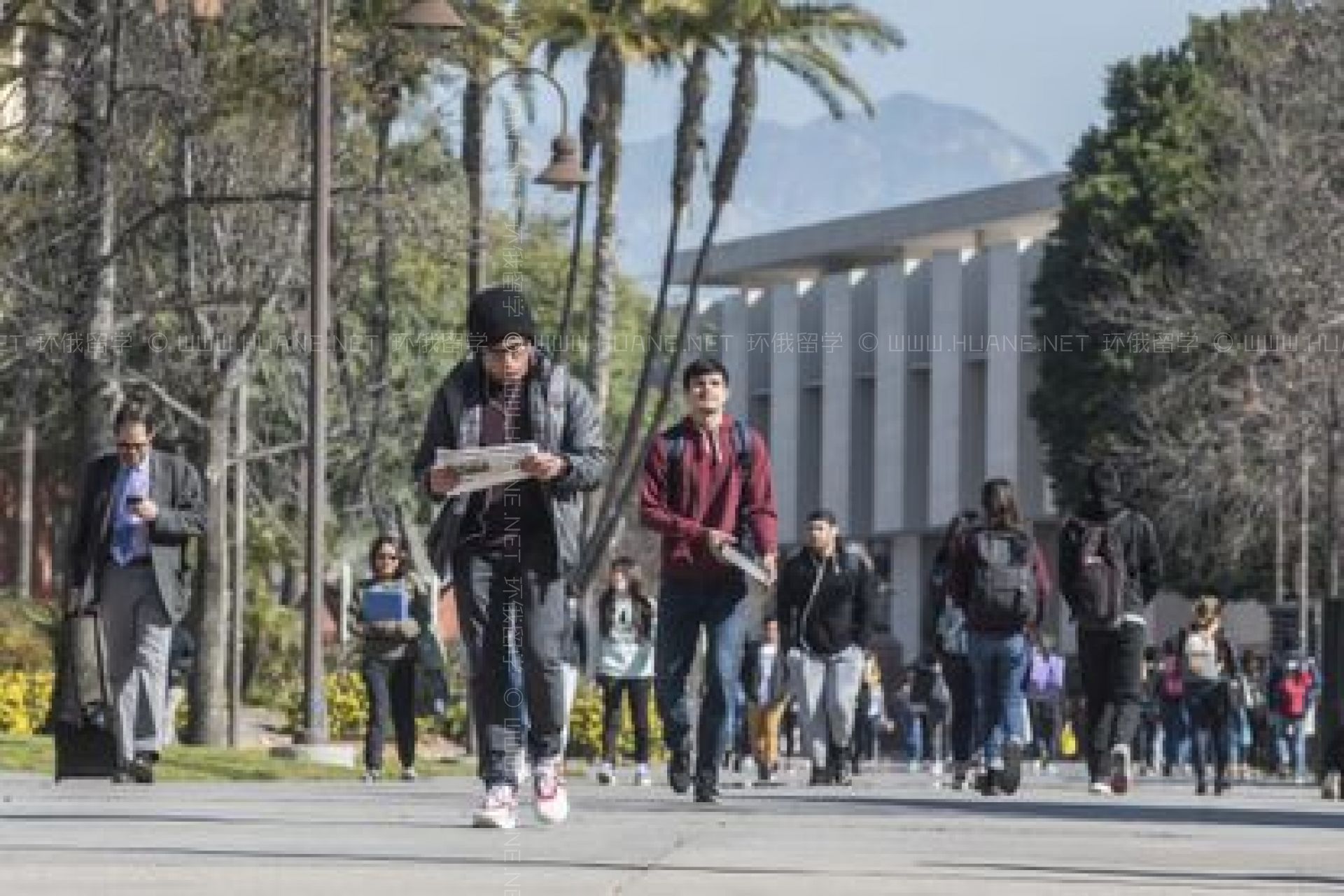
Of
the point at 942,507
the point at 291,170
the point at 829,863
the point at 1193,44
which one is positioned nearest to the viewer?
the point at 829,863

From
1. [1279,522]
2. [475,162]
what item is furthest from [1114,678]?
[1279,522]

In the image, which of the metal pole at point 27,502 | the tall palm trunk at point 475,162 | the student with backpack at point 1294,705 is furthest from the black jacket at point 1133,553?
the metal pole at point 27,502

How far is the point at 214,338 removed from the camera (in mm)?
37844

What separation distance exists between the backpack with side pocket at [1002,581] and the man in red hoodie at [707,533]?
4.52 m

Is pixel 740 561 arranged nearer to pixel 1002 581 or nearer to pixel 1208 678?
pixel 1002 581

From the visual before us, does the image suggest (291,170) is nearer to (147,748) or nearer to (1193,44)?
(147,748)

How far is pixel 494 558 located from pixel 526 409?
539 millimetres

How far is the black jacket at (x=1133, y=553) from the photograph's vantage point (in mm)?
23312

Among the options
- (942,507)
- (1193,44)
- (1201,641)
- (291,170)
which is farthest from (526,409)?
(942,507)

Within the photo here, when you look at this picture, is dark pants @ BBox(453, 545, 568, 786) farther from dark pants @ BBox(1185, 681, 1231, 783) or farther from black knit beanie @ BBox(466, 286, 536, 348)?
dark pants @ BBox(1185, 681, 1231, 783)

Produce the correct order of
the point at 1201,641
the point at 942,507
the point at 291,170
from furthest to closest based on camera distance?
1. the point at 942,507
2. the point at 291,170
3. the point at 1201,641

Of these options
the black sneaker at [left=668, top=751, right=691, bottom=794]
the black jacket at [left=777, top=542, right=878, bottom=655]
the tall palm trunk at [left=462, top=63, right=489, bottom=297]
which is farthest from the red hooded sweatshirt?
the tall palm trunk at [left=462, top=63, right=489, bottom=297]

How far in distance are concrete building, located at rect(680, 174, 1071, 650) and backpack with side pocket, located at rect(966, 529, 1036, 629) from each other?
64.2 meters

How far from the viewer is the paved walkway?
12.4 m
